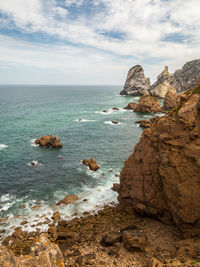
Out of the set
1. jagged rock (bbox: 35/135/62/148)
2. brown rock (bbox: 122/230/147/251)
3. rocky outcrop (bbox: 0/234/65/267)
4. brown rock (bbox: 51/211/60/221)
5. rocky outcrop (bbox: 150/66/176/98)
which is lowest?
brown rock (bbox: 51/211/60/221)

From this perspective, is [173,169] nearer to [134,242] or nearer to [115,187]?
[134,242]

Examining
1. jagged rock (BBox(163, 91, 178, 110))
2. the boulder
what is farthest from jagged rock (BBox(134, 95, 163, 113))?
the boulder

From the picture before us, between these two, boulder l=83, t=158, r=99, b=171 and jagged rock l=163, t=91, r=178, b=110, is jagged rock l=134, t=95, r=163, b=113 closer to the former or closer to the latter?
jagged rock l=163, t=91, r=178, b=110

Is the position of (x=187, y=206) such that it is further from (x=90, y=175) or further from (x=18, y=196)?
(x=18, y=196)

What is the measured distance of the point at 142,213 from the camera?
1043 inches

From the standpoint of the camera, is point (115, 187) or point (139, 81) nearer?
point (115, 187)

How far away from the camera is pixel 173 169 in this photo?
71.0 ft

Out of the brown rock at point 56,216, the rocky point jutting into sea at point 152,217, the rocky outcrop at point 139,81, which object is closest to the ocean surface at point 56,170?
the brown rock at point 56,216

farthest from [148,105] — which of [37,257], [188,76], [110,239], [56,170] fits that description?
[37,257]

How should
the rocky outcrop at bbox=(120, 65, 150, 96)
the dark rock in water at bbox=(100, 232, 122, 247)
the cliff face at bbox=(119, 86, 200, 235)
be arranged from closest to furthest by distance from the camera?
the cliff face at bbox=(119, 86, 200, 235) < the dark rock in water at bbox=(100, 232, 122, 247) < the rocky outcrop at bbox=(120, 65, 150, 96)

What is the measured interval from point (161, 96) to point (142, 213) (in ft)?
504

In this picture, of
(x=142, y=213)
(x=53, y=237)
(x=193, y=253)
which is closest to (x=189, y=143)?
(x=193, y=253)

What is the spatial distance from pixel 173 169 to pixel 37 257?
15780mm

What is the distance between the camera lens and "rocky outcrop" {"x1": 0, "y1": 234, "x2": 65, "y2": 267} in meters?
11.0
